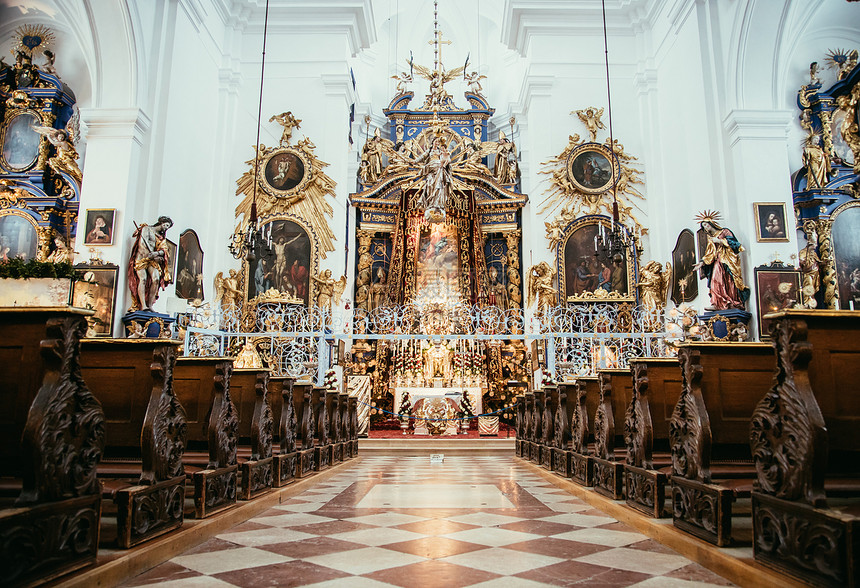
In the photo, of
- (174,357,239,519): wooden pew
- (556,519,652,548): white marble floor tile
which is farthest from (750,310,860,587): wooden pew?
(174,357,239,519): wooden pew

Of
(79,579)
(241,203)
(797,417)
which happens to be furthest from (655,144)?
(79,579)

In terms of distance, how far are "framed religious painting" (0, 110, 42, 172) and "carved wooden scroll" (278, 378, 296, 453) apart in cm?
1080

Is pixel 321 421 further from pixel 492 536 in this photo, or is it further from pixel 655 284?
pixel 655 284

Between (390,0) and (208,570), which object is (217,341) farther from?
(390,0)

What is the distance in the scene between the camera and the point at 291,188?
13766mm

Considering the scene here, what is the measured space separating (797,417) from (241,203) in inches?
515

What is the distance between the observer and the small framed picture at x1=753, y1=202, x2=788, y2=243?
9.89m

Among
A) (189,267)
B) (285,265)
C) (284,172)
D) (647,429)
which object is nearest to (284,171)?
(284,172)

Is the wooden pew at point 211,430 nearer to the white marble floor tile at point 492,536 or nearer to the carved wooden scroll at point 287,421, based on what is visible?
the carved wooden scroll at point 287,421

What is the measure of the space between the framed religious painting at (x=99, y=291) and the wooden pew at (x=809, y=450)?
9099mm

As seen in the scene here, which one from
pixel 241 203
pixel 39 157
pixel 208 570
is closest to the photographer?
pixel 208 570

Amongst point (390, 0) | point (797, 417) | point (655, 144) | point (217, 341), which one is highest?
point (390, 0)

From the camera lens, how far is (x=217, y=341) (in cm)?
1152

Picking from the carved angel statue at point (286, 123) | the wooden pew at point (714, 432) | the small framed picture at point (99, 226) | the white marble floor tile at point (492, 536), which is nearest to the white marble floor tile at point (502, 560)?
the white marble floor tile at point (492, 536)
